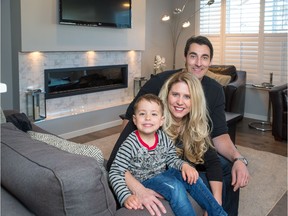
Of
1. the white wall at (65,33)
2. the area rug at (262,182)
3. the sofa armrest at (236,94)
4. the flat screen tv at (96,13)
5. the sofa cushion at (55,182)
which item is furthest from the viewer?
the sofa armrest at (236,94)

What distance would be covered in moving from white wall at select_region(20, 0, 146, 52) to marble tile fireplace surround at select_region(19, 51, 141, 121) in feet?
0.49

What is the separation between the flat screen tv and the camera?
4004 mm

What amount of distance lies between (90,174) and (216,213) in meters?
0.75

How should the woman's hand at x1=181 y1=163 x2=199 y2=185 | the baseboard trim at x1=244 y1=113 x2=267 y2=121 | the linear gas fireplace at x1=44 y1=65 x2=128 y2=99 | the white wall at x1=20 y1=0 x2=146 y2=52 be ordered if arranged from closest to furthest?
the woman's hand at x1=181 y1=163 x2=199 y2=185, the white wall at x1=20 y1=0 x2=146 y2=52, the linear gas fireplace at x1=44 y1=65 x2=128 y2=99, the baseboard trim at x1=244 y1=113 x2=267 y2=121

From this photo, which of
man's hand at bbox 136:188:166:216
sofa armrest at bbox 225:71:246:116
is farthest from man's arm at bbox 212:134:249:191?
sofa armrest at bbox 225:71:246:116

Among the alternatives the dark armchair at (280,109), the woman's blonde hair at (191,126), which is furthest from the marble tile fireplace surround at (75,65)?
the woman's blonde hair at (191,126)

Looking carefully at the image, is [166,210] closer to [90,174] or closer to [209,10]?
[90,174]

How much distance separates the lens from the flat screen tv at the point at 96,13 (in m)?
4.00

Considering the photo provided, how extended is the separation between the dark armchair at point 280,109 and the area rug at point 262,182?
54 cm

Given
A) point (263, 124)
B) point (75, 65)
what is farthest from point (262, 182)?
point (75, 65)

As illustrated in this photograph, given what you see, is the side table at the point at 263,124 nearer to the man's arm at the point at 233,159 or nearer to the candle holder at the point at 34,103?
the man's arm at the point at 233,159

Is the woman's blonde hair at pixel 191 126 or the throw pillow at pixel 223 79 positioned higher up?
the throw pillow at pixel 223 79

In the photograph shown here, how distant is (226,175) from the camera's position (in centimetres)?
181

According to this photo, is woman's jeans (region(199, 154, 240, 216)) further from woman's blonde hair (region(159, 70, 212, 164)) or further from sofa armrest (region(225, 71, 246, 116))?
sofa armrest (region(225, 71, 246, 116))
